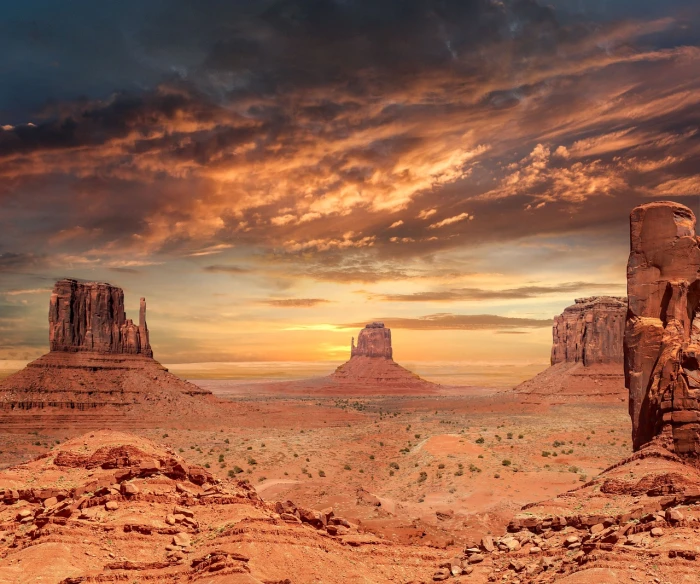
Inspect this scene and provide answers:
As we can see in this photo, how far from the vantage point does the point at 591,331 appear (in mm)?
114438

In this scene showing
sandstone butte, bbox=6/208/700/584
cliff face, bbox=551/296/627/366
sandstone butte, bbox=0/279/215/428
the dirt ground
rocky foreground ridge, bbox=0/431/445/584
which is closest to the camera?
sandstone butte, bbox=6/208/700/584

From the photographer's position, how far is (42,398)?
76.4 m

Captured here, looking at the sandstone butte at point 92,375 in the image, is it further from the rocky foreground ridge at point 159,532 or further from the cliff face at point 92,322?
the rocky foreground ridge at point 159,532

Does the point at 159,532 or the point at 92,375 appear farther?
the point at 92,375

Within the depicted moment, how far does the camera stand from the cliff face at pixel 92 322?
87938 mm

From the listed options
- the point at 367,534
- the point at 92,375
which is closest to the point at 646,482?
the point at 367,534

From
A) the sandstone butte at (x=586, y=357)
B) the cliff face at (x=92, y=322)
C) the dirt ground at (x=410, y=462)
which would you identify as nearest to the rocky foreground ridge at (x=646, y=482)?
the dirt ground at (x=410, y=462)

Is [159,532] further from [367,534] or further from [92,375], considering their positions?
[92,375]

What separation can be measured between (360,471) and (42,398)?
5344cm

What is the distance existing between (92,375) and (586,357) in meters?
90.6

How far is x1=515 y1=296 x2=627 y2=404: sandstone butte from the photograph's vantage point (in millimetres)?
Result: 103562

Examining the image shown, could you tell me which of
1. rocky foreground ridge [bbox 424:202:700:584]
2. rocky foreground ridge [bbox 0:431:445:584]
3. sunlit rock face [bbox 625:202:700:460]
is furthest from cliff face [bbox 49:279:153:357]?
sunlit rock face [bbox 625:202:700:460]

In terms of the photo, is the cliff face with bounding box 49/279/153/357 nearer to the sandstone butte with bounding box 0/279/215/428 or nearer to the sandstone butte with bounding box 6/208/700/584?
the sandstone butte with bounding box 0/279/215/428

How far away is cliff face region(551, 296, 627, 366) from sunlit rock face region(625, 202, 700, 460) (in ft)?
312
